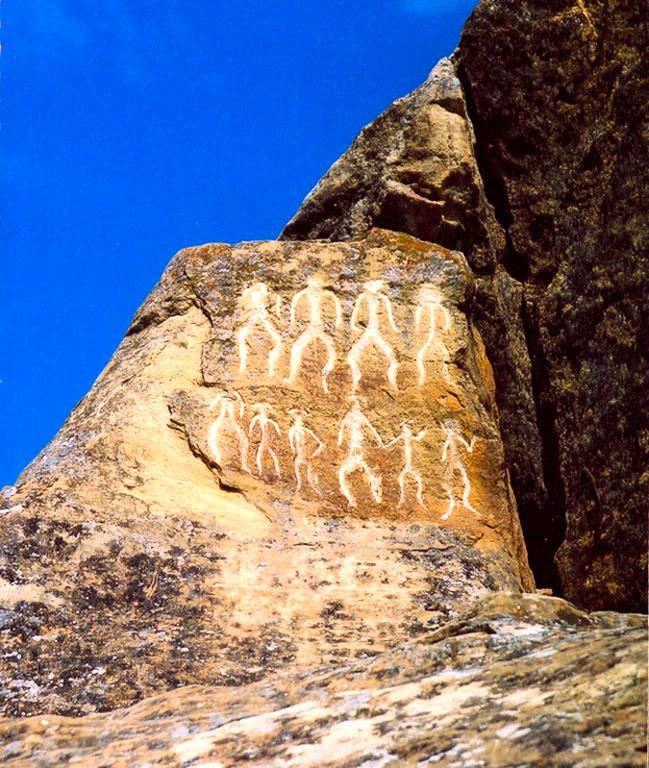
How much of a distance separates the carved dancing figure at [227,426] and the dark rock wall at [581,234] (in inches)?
80.9

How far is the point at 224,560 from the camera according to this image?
17.0 feet

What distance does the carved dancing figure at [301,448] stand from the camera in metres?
5.98

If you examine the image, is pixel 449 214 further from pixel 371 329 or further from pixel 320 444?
pixel 320 444

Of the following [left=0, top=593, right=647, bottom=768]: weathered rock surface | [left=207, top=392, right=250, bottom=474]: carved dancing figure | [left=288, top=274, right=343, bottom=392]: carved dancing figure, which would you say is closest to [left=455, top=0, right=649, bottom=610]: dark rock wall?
[left=288, top=274, right=343, bottom=392]: carved dancing figure

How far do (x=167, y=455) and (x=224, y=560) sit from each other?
909mm

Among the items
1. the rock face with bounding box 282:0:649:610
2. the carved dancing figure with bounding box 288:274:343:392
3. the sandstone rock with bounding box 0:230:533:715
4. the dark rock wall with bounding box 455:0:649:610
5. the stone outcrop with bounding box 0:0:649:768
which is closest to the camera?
the stone outcrop with bounding box 0:0:649:768

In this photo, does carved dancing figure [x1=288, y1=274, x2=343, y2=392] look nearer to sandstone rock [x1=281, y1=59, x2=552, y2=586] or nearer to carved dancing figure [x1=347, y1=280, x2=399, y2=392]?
carved dancing figure [x1=347, y1=280, x2=399, y2=392]

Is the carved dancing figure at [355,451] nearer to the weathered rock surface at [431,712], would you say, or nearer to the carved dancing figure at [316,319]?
the carved dancing figure at [316,319]

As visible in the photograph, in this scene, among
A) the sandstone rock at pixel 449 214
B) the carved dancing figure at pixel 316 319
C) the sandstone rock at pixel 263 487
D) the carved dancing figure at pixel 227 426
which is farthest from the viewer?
the sandstone rock at pixel 449 214

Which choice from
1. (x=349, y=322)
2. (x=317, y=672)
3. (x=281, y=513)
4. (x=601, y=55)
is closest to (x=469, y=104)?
(x=601, y=55)

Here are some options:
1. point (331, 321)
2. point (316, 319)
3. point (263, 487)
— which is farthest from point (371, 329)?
point (263, 487)

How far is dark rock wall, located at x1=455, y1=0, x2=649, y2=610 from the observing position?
557cm

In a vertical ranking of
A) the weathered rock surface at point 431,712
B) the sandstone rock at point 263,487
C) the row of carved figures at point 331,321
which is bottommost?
the weathered rock surface at point 431,712

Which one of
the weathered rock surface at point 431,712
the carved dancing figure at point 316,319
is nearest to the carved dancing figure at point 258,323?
the carved dancing figure at point 316,319
